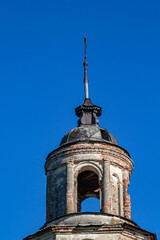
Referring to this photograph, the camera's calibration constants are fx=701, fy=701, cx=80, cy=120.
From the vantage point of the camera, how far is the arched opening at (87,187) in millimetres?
26766

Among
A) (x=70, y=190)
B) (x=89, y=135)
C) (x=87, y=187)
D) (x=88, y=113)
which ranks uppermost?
(x=88, y=113)

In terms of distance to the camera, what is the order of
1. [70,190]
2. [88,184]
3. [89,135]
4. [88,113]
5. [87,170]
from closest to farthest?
[70,190] → [89,135] → [87,170] → [88,184] → [88,113]

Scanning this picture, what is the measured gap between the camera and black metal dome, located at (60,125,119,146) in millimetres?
25406

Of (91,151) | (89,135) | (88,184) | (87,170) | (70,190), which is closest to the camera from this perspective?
(70,190)

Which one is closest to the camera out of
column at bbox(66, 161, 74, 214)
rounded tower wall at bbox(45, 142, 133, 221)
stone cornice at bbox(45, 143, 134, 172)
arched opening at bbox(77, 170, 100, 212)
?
column at bbox(66, 161, 74, 214)

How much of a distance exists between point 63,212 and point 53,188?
123 centimetres

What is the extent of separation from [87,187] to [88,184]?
0.14 meters

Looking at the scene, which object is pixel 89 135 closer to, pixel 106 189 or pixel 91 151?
pixel 91 151

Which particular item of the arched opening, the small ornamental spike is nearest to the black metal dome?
the small ornamental spike

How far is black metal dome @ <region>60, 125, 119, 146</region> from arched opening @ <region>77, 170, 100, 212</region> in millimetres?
1691

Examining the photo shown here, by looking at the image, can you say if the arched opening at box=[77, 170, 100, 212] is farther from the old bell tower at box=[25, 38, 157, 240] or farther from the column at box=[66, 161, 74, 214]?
the column at box=[66, 161, 74, 214]

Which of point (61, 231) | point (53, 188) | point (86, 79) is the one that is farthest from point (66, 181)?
point (86, 79)

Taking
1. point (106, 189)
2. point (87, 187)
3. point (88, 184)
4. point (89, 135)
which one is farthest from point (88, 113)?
point (106, 189)

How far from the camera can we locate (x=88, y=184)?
89.0 ft
